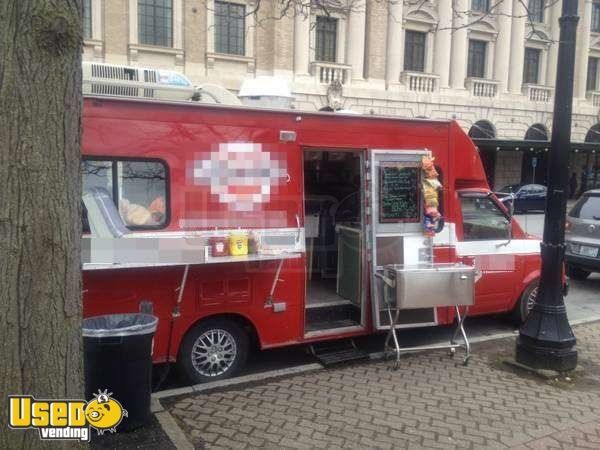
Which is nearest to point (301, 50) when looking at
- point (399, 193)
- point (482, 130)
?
point (482, 130)

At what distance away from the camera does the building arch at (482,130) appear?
105 feet

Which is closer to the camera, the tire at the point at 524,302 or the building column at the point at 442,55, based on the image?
the tire at the point at 524,302

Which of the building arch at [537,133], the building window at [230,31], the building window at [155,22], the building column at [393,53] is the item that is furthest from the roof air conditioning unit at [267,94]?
the building arch at [537,133]

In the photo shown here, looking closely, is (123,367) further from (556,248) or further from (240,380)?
(556,248)

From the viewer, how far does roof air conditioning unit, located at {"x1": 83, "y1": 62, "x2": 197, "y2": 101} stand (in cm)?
529

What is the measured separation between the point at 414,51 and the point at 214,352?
2803 cm

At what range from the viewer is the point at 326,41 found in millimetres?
27641

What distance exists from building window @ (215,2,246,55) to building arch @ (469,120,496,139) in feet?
45.5

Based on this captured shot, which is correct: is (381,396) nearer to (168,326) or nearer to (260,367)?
(260,367)

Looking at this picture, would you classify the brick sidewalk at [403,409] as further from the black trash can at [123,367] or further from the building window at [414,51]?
the building window at [414,51]

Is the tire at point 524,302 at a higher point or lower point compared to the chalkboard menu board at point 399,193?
lower

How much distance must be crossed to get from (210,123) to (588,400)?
4.13 metres
